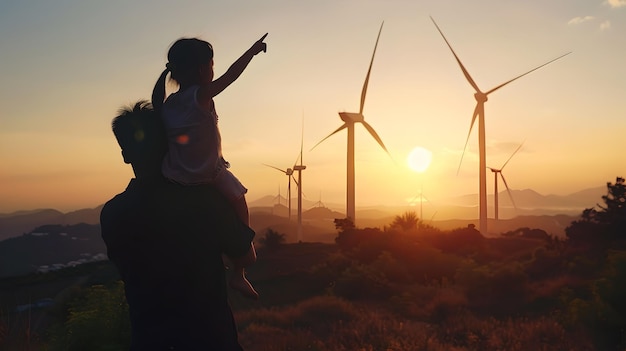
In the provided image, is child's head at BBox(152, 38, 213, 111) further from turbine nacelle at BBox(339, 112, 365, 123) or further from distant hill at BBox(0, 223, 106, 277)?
distant hill at BBox(0, 223, 106, 277)

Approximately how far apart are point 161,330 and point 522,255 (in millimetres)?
42998

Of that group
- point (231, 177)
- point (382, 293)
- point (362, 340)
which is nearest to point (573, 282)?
point (382, 293)

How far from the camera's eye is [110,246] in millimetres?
3410

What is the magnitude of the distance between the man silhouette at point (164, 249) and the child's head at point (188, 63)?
0.30 metres

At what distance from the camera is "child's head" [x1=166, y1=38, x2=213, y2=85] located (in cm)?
357

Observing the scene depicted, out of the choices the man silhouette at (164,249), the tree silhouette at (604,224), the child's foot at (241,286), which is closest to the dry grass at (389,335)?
the child's foot at (241,286)

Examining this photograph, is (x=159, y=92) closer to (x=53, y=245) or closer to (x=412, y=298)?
(x=412, y=298)

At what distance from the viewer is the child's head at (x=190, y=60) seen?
11.7 feet

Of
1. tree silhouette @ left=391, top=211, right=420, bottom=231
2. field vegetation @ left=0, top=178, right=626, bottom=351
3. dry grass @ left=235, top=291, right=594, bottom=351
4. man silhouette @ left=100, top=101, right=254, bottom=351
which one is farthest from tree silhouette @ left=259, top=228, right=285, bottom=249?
man silhouette @ left=100, top=101, right=254, bottom=351

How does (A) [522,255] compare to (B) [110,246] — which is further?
(A) [522,255]

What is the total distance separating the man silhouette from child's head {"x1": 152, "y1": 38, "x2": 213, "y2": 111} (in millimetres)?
298

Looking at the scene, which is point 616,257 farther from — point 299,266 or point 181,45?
point 299,266

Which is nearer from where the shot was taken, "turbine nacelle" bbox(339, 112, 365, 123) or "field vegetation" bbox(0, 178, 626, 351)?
"field vegetation" bbox(0, 178, 626, 351)

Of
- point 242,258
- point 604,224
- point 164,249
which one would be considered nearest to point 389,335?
point 242,258
